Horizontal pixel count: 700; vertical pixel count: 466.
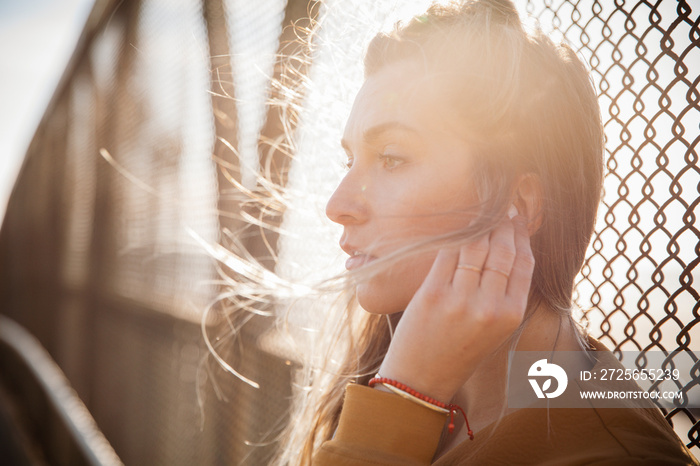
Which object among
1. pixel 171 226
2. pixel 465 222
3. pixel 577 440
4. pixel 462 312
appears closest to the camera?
pixel 577 440

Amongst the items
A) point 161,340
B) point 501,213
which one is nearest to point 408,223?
point 501,213

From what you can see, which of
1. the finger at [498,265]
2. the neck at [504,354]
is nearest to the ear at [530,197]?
the finger at [498,265]

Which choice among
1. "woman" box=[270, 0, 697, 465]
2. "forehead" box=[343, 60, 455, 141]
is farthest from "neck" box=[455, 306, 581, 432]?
"forehead" box=[343, 60, 455, 141]

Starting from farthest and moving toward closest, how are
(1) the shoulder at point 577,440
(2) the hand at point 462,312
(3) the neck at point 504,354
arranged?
(3) the neck at point 504,354
(2) the hand at point 462,312
(1) the shoulder at point 577,440

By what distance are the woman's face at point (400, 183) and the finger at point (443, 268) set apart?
63 mm

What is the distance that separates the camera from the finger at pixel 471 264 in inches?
47.2

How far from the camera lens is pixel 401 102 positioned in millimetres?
1335

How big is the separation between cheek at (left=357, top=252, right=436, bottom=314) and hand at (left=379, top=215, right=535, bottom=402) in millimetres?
104

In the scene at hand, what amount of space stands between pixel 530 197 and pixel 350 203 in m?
0.44

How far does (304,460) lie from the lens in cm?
173

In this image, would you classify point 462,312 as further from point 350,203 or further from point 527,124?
point 527,124

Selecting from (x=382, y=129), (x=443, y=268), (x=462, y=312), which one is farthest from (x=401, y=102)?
(x=462, y=312)

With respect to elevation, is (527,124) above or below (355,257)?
above

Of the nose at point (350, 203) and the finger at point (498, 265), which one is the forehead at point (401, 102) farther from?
the finger at point (498, 265)
